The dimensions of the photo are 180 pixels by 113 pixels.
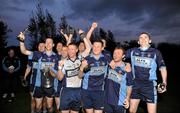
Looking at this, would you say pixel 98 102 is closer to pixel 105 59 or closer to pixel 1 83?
pixel 105 59

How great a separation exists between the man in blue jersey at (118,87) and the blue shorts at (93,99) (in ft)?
1.04

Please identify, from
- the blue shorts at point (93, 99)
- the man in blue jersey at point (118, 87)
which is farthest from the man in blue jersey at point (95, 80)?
the man in blue jersey at point (118, 87)

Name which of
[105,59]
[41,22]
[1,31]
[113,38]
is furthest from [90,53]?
[1,31]

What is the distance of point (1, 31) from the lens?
35594mm

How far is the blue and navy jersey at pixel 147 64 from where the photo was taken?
775 centimetres

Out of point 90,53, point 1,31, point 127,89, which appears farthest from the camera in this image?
point 1,31

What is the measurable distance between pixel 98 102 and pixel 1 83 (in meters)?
12.4

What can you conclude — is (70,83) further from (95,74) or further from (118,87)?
(118,87)

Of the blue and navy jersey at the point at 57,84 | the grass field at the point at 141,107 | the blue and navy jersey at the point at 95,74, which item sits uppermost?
the blue and navy jersey at the point at 95,74

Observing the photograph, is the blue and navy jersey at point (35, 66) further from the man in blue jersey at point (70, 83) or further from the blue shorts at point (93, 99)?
the blue shorts at point (93, 99)

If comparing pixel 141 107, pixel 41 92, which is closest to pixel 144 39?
pixel 41 92

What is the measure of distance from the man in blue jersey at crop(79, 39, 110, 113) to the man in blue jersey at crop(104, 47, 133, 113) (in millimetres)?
318

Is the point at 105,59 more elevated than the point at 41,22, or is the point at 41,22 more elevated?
the point at 41,22

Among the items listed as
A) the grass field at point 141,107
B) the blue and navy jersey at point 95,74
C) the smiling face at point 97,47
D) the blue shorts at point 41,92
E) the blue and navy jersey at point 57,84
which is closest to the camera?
the smiling face at point 97,47
